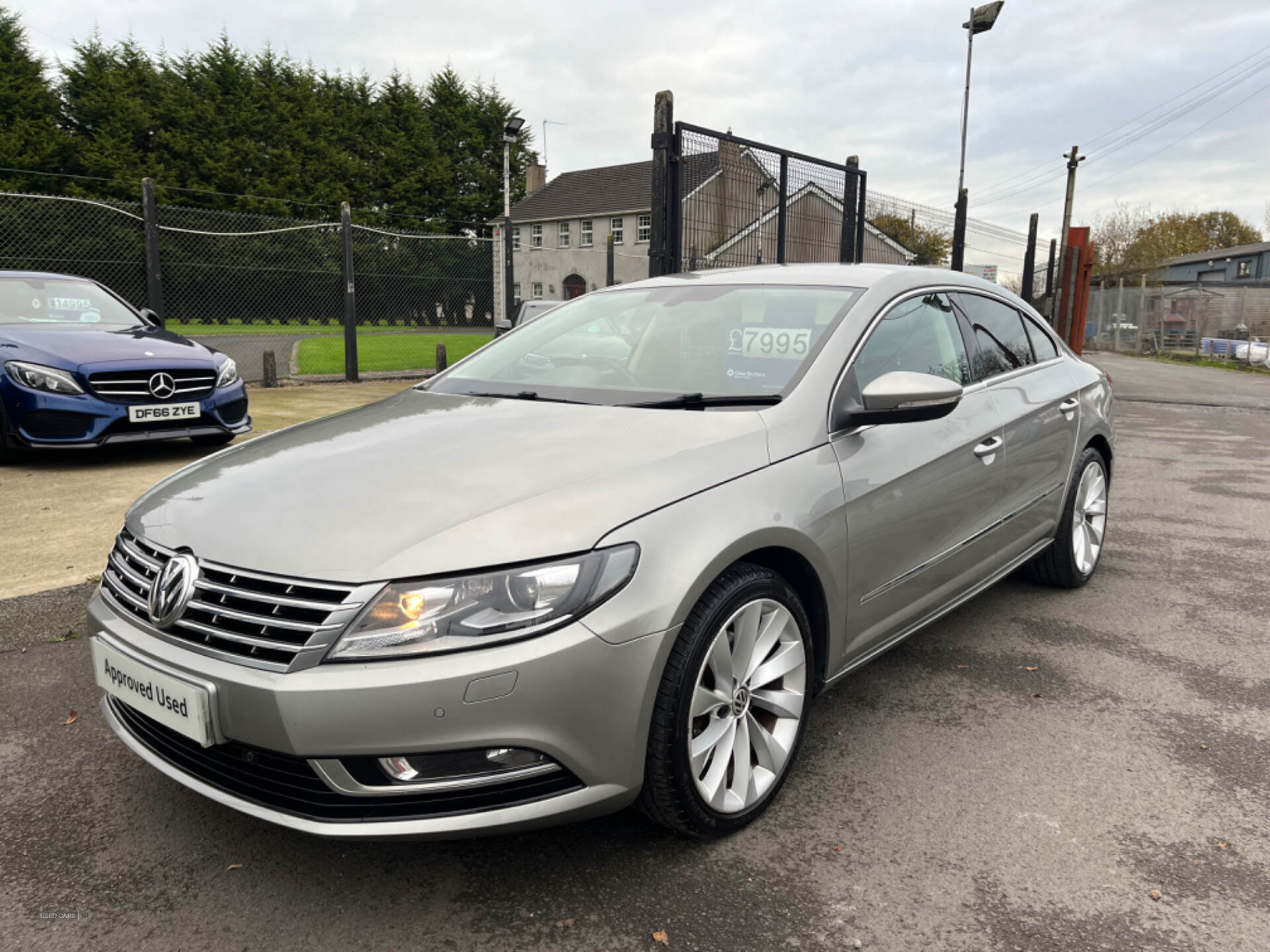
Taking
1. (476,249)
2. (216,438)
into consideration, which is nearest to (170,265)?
(476,249)

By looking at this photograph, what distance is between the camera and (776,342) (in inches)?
114

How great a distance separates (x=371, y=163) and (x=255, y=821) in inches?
1904

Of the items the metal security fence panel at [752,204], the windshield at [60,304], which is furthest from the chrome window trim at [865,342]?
the windshield at [60,304]

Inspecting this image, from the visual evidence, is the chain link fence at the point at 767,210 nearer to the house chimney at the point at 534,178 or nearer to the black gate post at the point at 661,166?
the black gate post at the point at 661,166

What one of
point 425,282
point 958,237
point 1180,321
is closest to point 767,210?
point 958,237

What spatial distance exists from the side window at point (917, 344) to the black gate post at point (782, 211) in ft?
19.2

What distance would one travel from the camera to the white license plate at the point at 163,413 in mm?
6137

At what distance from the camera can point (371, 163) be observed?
150 feet

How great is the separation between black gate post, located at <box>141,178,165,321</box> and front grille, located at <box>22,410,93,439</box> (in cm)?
505

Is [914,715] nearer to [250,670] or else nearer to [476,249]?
[250,670]

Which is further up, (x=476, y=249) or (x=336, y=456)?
(x=476, y=249)

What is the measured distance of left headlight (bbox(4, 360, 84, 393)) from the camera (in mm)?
5828

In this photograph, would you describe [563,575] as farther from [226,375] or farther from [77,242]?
[77,242]

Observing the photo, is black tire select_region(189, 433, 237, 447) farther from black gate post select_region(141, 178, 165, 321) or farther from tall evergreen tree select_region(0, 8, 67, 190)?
tall evergreen tree select_region(0, 8, 67, 190)
